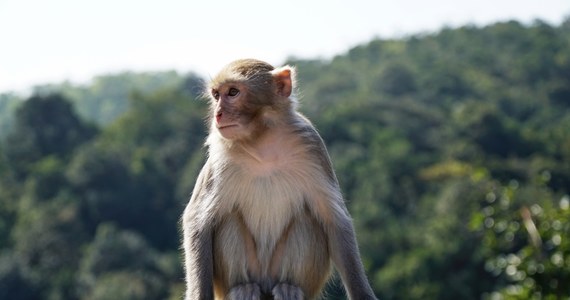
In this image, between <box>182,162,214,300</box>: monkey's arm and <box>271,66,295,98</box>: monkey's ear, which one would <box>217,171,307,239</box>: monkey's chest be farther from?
<box>271,66,295,98</box>: monkey's ear

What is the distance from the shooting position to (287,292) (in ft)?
24.7

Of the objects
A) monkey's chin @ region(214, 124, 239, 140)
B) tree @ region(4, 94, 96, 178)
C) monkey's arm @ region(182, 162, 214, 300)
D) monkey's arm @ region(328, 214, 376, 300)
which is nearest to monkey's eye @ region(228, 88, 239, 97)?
monkey's chin @ region(214, 124, 239, 140)

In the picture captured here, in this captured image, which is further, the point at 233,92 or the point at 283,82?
the point at 283,82

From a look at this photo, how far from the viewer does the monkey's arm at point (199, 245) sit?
25.0 feet

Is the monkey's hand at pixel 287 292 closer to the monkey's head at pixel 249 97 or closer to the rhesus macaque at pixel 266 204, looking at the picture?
the rhesus macaque at pixel 266 204

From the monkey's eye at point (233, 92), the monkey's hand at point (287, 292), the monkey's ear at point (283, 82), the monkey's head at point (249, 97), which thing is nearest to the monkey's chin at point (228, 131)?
the monkey's head at point (249, 97)

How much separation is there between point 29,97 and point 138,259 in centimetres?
2001

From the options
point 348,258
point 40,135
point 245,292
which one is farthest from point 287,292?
point 40,135

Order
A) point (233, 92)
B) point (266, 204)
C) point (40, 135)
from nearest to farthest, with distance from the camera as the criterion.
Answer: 1. point (233, 92)
2. point (266, 204)
3. point (40, 135)

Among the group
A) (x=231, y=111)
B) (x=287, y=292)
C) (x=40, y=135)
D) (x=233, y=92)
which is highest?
(x=233, y=92)

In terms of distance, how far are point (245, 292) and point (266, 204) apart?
647 millimetres

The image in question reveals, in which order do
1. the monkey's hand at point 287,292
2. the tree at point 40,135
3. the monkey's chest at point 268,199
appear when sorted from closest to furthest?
1. the monkey's hand at point 287,292
2. the monkey's chest at point 268,199
3. the tree at point 40,135

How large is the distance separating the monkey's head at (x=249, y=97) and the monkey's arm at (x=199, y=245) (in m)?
0.44

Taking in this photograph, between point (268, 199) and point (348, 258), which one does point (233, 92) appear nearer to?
point (268, 199)
